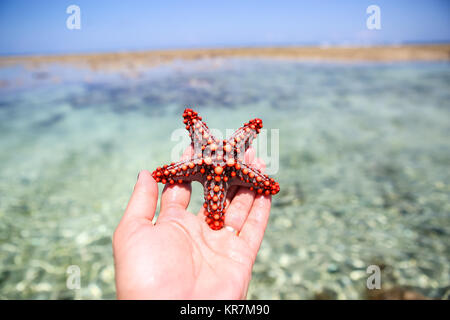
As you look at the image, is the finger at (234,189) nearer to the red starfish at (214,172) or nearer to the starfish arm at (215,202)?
the red starfish at (214,172)

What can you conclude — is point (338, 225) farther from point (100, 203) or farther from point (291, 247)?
point (100, 203)

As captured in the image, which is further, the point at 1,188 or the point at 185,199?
the point at 1,188

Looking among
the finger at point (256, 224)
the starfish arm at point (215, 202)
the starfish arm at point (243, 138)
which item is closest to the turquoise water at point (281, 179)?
the finger at point (256, 224)

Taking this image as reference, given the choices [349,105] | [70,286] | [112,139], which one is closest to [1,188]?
[112,139]

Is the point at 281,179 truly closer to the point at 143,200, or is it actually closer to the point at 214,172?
the point at 214,172

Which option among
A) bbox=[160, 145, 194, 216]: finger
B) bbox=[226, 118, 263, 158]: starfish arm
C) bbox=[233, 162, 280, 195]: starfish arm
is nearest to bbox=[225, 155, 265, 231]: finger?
bbox=[233, 162, 280, 195]: starfish arm

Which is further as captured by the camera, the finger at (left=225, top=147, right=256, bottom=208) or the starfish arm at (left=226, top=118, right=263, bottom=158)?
the finger at (left=225, top=147, right=256, bottom=208)

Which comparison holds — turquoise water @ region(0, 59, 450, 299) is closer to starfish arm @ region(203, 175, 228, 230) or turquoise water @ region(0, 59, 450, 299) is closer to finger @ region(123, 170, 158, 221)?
starfish arm @ region(203, 175, 228, 230)

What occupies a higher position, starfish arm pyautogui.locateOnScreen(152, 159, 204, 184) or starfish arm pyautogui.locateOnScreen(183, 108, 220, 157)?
starfish arm pyautogui.locateOnScreen(183, 108, 220, 157)
